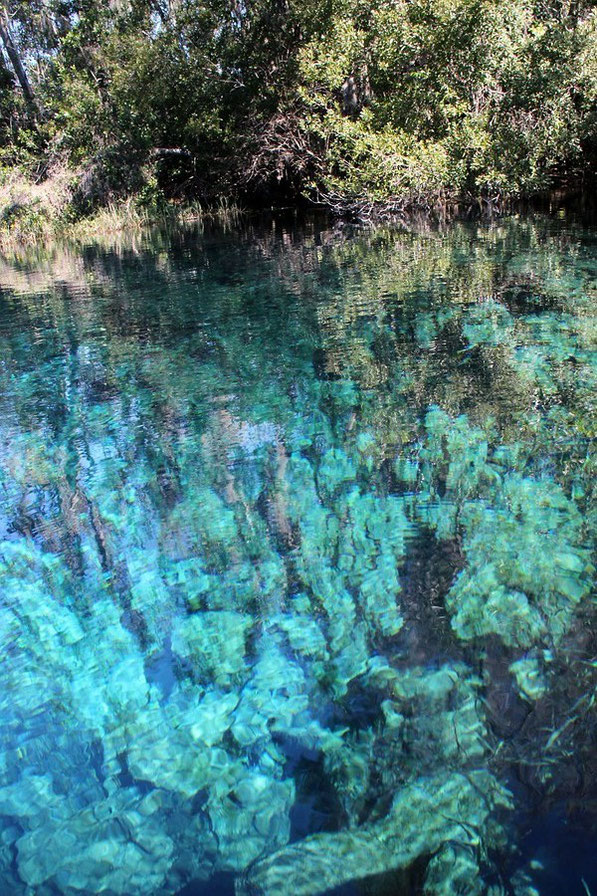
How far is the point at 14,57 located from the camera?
3366 centimetres

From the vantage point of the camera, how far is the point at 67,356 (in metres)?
8.65

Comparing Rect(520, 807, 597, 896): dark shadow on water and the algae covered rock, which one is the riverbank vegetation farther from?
Rect(520, 807, 597, 896): dark shadow on water

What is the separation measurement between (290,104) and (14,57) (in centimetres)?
1904

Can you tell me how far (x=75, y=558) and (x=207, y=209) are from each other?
2659cm

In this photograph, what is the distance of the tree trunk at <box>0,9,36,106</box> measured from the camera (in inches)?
1304

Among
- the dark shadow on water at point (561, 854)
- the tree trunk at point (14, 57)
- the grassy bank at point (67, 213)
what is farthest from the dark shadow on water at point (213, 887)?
the tree trunk at point (14, 57)

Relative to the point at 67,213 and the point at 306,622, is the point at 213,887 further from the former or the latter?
the point at 67,213

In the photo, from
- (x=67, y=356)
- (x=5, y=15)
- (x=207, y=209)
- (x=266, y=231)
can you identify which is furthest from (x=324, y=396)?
(x=5, y=15)

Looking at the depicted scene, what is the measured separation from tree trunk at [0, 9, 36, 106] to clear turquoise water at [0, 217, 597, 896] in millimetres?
33310

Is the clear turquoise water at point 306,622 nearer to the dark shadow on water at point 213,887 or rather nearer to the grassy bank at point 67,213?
the dark shadow on water at point 213,887

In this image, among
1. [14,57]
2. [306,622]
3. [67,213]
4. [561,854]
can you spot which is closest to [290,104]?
[67,213]

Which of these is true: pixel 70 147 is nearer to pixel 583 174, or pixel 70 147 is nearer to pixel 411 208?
pixel 411 208

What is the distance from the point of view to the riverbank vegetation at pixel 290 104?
17.5 metres

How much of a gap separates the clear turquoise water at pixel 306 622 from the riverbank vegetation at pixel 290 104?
486 inches
